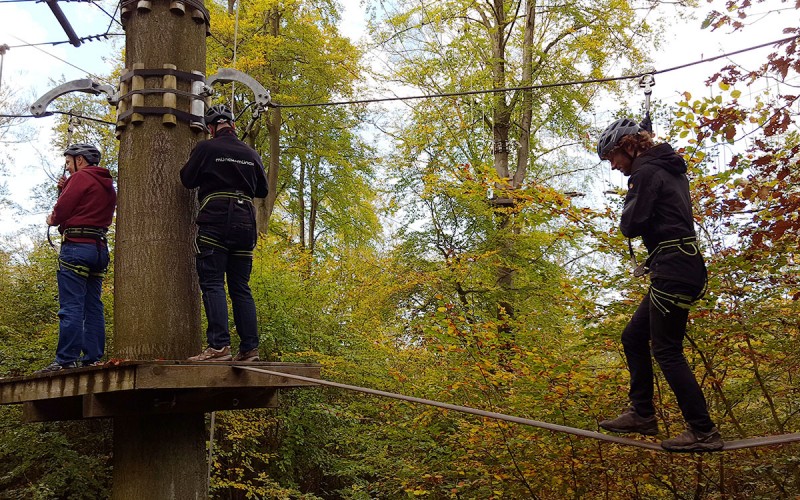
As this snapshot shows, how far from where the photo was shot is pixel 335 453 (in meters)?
11.7

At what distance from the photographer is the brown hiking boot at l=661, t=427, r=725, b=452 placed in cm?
301

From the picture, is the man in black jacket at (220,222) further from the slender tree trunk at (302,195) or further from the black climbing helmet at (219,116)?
the slender tree trunk at (302,195)

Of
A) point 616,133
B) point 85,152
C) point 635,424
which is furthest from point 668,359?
point 85,152

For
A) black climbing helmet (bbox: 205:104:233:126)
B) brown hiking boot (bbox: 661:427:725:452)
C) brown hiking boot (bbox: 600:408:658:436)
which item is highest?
black climbing helmet (bbox: 205:104:233:126)

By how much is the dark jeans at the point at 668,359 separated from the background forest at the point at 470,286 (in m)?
1.65

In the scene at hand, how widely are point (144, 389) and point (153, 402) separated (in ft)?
0.46

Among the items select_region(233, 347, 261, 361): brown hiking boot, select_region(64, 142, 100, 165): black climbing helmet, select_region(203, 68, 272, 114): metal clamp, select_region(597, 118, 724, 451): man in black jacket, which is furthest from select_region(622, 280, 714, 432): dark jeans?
select_region(64, 142, 100, 165): black climbing helmet

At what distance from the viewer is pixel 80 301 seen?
456cm

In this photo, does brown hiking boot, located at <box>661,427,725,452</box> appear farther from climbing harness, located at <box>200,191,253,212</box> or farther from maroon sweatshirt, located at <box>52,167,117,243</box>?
maroon sweatshirt, located at <box>52,167,117,243</box>

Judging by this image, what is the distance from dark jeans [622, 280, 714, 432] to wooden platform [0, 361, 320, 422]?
178cm

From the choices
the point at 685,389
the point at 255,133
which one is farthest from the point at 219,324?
the point at 255,133

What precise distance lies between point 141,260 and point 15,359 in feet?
19.8

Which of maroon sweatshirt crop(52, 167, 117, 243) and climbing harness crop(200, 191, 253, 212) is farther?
maroon sweatshirt crop(52, 167, 117, 243)

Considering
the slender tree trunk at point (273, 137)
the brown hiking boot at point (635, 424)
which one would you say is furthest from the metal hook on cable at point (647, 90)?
the slender tree trunk at point (273, 137)
